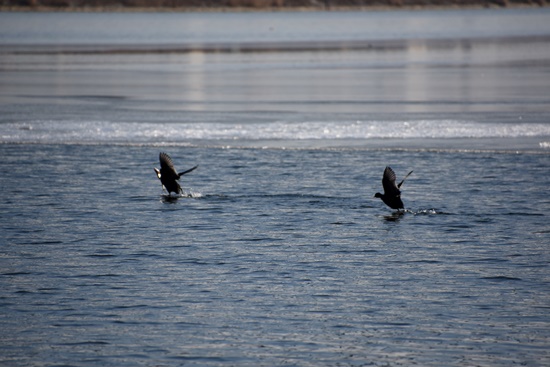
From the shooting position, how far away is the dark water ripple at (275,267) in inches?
279

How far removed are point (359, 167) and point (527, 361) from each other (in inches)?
320

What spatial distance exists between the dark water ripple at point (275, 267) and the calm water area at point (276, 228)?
3 cm

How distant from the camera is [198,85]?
27031 mm

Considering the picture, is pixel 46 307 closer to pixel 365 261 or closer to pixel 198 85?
pixel 365 261

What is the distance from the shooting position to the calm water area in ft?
23.7

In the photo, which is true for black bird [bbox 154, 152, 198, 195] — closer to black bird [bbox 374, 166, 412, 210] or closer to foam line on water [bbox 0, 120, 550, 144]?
black bird [bbox 374, 166, 412, 210]

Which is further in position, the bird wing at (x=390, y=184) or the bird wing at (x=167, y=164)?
the bird wing at (x=167, y=164)

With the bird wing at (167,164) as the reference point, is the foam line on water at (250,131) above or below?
below

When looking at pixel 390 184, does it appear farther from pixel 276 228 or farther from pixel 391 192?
pixel 276 228

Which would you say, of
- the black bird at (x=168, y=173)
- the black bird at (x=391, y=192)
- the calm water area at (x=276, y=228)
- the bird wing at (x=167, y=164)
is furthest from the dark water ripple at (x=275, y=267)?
the bird wing at (x=167, y=164)

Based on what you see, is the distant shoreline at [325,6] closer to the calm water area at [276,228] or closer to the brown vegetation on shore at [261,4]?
the brown vegetation on shore at [261,4]

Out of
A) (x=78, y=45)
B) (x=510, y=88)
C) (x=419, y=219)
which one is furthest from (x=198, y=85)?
(x=78, y=45)

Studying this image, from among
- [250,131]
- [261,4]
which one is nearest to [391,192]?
[250,131]

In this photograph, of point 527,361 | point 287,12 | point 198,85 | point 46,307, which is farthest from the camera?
point 287,12
